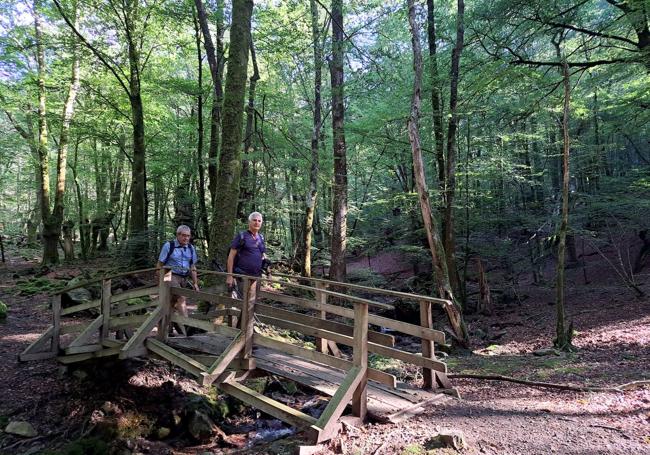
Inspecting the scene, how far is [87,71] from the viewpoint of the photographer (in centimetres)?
1878

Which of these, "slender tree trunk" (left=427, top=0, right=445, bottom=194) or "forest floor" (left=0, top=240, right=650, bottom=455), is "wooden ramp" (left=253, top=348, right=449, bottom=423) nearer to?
"forest floor" (left=0, top=240, right=650, bottom=455)


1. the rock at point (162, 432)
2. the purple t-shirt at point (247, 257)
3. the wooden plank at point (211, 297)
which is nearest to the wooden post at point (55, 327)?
the rock at point (162, 432)

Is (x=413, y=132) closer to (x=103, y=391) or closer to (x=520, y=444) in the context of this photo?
(x=520, y=444)

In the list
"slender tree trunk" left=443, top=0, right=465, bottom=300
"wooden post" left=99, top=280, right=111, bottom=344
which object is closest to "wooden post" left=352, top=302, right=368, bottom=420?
"wooden post" left=99, top=280, right=111, bottom=344

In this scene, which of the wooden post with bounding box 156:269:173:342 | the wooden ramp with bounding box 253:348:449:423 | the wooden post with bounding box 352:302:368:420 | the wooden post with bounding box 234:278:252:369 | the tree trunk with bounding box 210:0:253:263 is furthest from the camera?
the tree trunk with bounding box 210:0:253:263

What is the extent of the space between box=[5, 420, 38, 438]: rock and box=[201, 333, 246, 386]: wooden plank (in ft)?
10.5

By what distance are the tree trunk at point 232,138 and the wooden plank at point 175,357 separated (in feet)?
8.92

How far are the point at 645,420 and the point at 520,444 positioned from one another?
168cm

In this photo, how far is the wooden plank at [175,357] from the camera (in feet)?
18.8

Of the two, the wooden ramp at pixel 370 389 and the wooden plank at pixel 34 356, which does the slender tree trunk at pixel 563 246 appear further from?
the wooden plank at pixel 34 356

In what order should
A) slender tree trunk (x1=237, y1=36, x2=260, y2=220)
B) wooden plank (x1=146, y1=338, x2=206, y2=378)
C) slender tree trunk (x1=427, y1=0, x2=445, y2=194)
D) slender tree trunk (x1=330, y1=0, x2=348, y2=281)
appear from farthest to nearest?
slender tree trunk (x1=237, y1=36, x2=260, y2=220) < slender tree trunk (x1=427, y1=0, x2=445, y2=194) < slender tree trunk (x1=330, y1=0, x2=348, y2=281) < wooden plank (x1=146, y1=338, x2=206, y2=378)

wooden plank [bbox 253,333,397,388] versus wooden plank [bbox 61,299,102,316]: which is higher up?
wooden plank [bbox 61,299,102,316]

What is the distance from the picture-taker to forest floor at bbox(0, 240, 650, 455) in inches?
170

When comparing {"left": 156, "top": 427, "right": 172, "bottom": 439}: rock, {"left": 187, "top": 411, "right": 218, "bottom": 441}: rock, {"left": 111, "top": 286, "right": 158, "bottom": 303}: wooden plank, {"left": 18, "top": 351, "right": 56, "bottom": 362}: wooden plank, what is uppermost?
{"left": 111, "top": 286, "right": 158, "bottom": 303}: wooden plank
